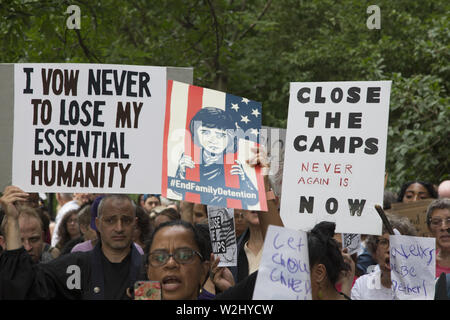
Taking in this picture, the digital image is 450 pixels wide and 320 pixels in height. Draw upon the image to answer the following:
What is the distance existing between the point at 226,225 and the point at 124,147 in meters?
0.84

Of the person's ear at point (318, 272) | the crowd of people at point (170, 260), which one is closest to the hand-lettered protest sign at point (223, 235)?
the crowd of people at point (170, 260)

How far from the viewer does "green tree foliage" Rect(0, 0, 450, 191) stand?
336 inches

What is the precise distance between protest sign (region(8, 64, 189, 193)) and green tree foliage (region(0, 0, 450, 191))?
5.91ft

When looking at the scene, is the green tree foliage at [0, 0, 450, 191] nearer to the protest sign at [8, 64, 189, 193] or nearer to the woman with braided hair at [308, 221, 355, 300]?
the protest sign at [8, 64, 189, 193]

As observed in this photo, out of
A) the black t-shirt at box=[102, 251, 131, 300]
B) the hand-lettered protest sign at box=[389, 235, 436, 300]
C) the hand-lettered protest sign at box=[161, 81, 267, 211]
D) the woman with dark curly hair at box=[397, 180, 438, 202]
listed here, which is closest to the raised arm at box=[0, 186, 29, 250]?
the black t-shirt at box=[102, 251, 131, 300]

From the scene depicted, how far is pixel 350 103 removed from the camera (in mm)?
5340

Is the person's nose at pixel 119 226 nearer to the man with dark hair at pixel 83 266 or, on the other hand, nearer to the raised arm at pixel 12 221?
the man with dark hair at pixel 83 266

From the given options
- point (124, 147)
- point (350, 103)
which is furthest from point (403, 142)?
point (124, 147)

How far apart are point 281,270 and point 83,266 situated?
5.39ft

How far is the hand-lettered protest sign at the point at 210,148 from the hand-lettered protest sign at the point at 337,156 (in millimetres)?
552

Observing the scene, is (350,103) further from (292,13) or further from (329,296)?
(292,13)

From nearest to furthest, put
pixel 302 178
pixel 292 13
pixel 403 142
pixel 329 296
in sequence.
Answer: pixel 329 296, pixel 302 178, pixel 403 142, pixel 292 13

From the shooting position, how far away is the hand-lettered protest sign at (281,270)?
3.31 m

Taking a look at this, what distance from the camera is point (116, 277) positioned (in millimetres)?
4684
